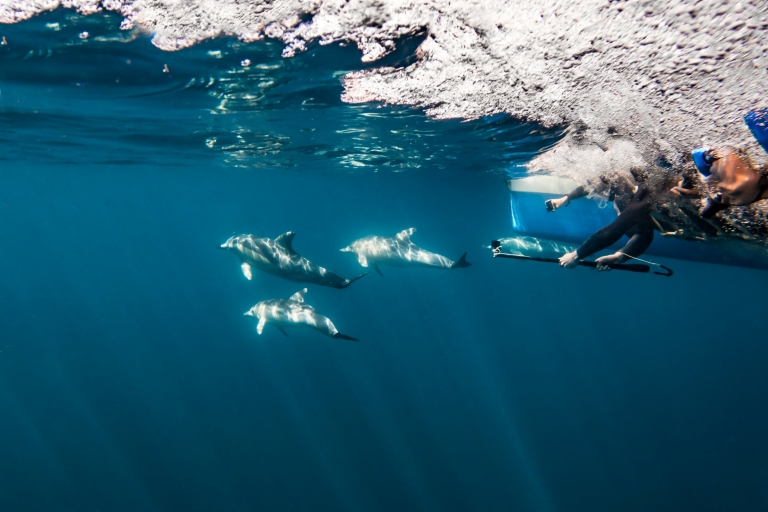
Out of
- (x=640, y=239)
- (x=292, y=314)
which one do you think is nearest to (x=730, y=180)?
(x=640, y=239)

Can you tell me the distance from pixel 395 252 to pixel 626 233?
8161 millimetres

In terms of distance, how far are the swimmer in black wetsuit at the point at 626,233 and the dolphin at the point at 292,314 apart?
271 inches

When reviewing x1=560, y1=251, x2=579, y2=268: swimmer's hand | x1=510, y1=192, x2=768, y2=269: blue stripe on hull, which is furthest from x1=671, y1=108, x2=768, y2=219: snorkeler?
x1=510, y1=192, x2=768, y2=269: blue stripe on hull

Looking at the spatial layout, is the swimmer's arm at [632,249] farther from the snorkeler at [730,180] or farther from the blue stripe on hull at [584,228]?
the blue stripe on hull at [584,228]

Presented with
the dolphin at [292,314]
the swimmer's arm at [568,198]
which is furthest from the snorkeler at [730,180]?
the dolphin at [292,314]

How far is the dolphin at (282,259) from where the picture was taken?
11.4 metres

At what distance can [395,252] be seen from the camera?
46.3 feet

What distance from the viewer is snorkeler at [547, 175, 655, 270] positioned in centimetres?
641

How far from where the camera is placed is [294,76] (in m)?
8.35

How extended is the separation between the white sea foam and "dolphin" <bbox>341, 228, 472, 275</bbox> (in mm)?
6450

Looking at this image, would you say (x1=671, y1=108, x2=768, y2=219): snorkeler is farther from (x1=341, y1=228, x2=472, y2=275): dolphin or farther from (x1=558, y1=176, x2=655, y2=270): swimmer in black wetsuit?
(x1=341, y1=228, x2=472, y2=275): dolphin

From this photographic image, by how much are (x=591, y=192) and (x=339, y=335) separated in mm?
8140

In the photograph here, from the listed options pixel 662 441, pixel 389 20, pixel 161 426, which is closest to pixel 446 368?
pixel 662 441

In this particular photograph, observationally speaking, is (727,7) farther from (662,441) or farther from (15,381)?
(15,381)
